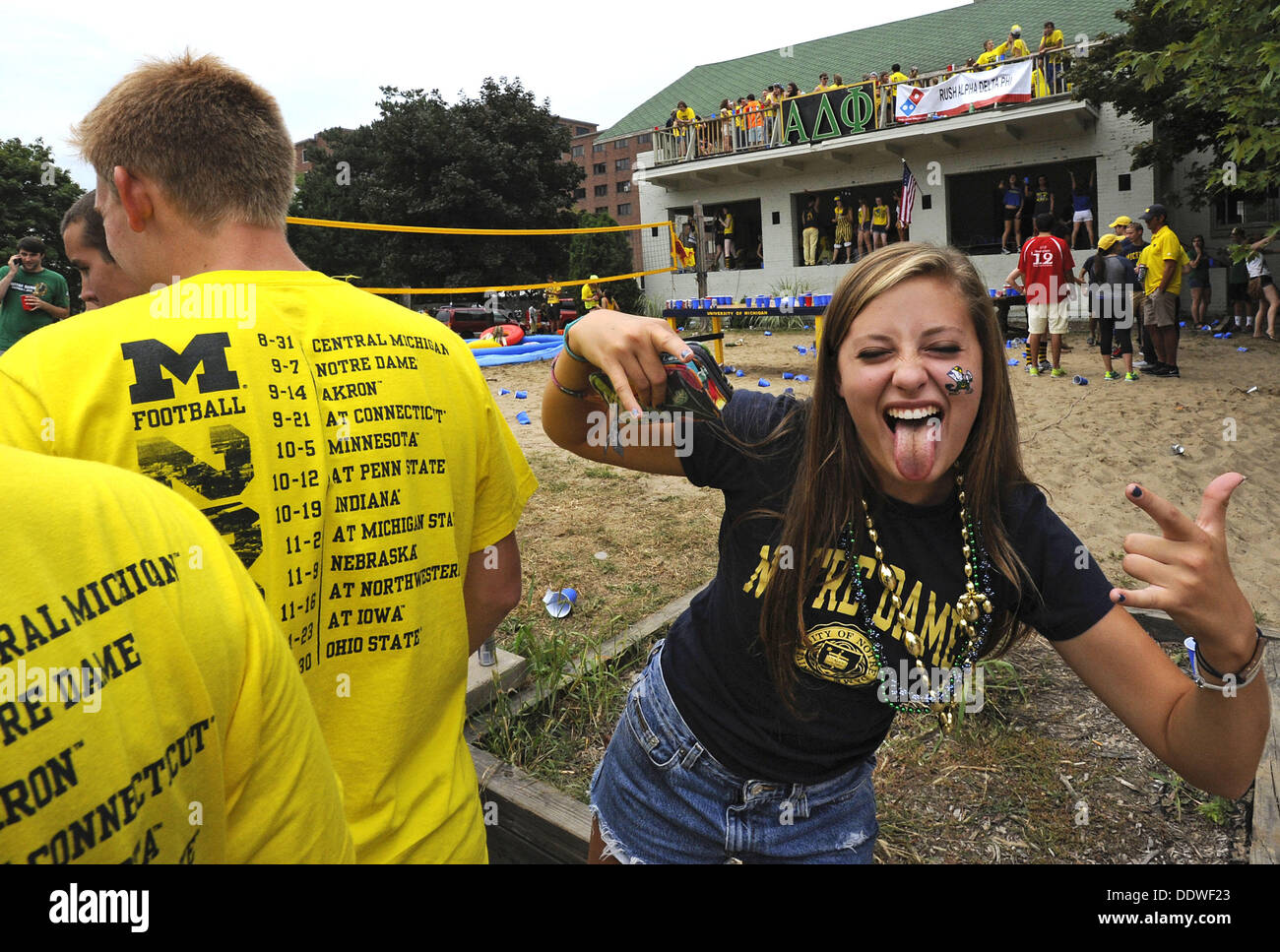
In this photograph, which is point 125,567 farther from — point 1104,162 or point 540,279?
point 540,279

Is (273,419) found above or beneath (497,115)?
beneath

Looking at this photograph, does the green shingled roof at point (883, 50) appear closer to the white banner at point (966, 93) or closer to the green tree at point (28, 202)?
the white banner at point (966, 93)

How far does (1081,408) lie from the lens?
10273 mm

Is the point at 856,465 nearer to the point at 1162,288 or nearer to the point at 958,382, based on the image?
the point at 958,382

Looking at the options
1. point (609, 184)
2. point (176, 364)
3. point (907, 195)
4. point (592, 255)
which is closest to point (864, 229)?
point (907, 195)

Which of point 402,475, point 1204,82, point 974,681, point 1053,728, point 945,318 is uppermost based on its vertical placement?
point 1204,82

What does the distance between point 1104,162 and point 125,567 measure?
25788mm

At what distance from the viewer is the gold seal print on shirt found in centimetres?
192

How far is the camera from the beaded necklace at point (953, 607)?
75.1 inches

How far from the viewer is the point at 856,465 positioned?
1.99 m

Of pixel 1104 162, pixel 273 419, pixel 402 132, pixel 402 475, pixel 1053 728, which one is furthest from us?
pixel 402 132

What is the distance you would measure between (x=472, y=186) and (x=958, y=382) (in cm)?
3319

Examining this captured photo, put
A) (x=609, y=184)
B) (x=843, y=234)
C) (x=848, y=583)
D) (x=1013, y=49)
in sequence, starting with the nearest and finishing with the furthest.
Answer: (x=848, y=583), (x=1013, y=49), (x=843, y=234), (x=609, y=184)
